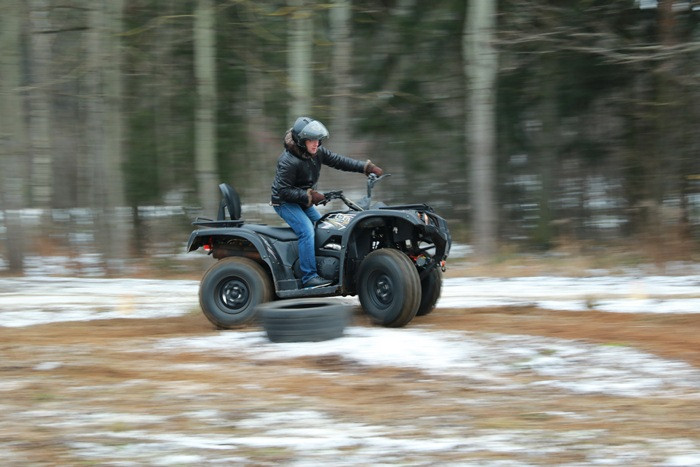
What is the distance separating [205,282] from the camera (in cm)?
1110

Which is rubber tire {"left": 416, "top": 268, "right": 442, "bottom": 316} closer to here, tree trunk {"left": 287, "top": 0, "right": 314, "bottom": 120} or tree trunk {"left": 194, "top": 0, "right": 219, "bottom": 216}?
tree trunk {"left": 194, "top": 0, "right": 219, "bottom": 216}

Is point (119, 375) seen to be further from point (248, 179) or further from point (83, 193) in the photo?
point (83, 193)

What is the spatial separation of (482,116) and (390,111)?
3.41m

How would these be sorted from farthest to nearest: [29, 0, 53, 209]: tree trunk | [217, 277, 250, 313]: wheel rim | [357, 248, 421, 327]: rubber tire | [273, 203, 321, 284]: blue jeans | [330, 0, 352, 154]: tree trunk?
[330, 0, 352, 154]: tree trunk
[29, 0, 53, 209]: tree trunk
[217, 277, 250, 313]: wheel rim
[273, 203, 321, 284]: blue jeans
[357, 248, 421, 327]: rubber tire

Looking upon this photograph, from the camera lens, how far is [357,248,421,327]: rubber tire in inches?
398

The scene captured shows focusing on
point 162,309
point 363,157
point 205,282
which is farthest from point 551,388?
point 363,157

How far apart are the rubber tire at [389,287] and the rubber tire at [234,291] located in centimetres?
120

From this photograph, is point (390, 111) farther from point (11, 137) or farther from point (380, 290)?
point (380, 290)

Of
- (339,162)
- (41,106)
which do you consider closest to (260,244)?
(339,162)

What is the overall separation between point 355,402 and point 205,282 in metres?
4.51

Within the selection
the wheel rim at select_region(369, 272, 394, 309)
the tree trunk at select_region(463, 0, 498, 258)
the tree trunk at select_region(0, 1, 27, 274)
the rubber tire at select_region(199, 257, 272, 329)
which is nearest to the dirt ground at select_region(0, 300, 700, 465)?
the rubber tire at select_region(199, 257, 272, 329)

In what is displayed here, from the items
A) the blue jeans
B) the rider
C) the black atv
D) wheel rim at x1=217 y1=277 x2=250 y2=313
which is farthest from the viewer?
wheel rim at x1=217 y1=277 x2=250 y2=313

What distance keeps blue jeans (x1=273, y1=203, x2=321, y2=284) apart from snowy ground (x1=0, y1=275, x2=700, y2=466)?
3.05 ft

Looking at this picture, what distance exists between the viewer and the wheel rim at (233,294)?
11.0 metres
